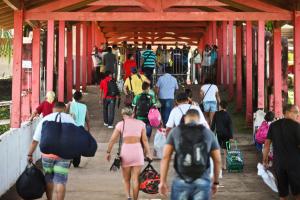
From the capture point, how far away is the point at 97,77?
24234mm

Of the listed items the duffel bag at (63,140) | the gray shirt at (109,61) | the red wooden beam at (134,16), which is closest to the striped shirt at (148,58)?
the gray shirt at (109,61)

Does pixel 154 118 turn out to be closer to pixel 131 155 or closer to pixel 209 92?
pixel 209 92

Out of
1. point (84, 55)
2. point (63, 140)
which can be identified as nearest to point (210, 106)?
point (63, 140)

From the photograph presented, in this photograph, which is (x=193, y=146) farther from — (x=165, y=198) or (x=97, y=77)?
(x=97, y=77)

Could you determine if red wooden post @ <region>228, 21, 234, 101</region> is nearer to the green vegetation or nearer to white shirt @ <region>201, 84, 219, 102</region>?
white shirt @ <region>201, 84, 219, 102</region>

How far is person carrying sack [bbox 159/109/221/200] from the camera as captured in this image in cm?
620

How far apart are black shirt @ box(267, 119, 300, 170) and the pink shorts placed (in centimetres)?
183

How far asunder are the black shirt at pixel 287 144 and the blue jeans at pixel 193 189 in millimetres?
2020

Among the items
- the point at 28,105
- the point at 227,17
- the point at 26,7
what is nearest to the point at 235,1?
the point at 227,17

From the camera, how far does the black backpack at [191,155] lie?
20.3ft

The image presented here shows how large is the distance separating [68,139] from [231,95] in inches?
545

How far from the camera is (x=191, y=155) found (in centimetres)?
622

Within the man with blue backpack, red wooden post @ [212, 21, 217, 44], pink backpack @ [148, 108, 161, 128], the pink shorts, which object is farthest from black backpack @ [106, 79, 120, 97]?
red wooden post @ [212, 21, 217, 44]

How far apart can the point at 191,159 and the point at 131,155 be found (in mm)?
2640
